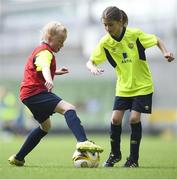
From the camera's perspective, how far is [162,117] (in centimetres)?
3172

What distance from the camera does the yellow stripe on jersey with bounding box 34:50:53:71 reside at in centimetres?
944

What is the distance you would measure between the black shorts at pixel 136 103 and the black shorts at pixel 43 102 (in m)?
0.90

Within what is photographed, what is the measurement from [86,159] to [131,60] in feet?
4.67

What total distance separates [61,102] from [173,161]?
2.38 meters

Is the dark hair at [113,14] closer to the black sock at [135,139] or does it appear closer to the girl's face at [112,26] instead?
the girl's face at [112,26]

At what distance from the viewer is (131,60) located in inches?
400

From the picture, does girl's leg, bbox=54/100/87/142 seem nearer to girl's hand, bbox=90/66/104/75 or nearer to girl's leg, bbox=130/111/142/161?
girl's hand, bbox=90/66/104/75

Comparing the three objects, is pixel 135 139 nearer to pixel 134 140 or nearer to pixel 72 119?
pixel 134 140

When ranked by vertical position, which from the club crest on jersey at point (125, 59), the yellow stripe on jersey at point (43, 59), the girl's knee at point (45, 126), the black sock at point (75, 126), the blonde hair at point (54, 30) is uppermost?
the blonde hair at point (54, 30)

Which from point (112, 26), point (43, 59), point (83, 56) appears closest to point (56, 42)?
point (43, 59)

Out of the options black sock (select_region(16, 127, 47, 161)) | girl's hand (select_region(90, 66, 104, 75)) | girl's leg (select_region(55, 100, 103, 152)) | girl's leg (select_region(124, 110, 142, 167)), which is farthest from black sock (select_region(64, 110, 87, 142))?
girl's leg (select_region(124, 110, 142, 167))

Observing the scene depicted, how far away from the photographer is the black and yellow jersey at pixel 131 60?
1015 cm

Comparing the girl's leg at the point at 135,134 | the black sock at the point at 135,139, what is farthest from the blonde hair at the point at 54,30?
the black sock at the point at 135,139

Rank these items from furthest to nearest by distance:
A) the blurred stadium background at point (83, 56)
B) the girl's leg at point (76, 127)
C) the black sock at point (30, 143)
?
the blurred stadium background at point (83, 56) < the black sock at point (30, 143) < the girl's leg at point (76, 127)
